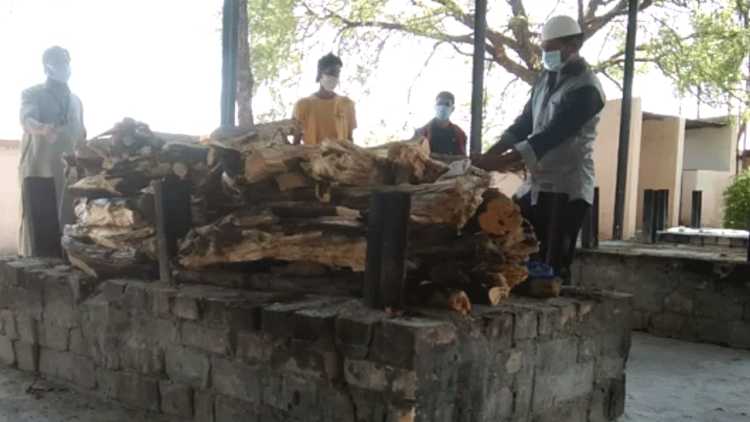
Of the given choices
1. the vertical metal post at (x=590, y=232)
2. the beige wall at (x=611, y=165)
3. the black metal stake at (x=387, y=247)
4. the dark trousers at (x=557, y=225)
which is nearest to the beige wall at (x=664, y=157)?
the beige wall at (x=611, y=165)

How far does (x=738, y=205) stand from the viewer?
12.4 meters

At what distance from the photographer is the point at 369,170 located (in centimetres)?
313

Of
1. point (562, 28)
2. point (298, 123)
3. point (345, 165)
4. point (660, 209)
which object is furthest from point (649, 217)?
point (345, 165)

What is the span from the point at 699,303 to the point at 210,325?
434 cm

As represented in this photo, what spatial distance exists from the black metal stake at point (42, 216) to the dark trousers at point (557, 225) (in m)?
3.04

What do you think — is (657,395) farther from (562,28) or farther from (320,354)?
(320,354)

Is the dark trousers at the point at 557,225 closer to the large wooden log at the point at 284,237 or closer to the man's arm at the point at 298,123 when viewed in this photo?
the large wooden log at the point at 284,237

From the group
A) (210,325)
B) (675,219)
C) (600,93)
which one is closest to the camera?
(210,325)

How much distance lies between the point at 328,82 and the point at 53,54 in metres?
2.05

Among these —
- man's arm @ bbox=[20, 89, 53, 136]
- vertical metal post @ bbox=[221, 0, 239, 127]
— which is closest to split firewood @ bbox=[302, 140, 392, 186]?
vertical metal post @ bbox=[221, 0, 239, 127]

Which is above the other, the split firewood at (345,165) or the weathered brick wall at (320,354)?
the split firewood at (345,165)

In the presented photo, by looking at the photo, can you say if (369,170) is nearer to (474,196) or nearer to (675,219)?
(474,196)

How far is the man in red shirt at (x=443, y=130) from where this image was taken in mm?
5371

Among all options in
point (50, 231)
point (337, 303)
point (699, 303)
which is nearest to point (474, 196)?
point (337, 303)
